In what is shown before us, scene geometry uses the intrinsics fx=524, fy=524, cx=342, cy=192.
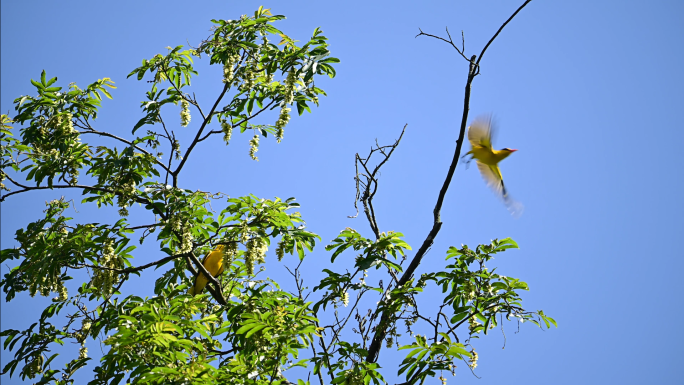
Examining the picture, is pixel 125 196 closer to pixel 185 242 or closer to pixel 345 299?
pixel 185 242

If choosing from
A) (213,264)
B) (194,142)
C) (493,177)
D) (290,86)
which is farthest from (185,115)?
(493,177)

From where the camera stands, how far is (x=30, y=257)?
3488mm

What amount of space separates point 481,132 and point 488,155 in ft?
0.74

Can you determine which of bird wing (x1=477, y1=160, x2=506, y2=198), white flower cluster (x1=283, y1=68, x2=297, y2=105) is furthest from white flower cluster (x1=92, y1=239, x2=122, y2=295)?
bird wing (x1=477, y1=160, x2=506, y2=198)

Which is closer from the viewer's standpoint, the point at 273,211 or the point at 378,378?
the point at 378,378

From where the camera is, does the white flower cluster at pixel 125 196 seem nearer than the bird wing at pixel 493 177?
Yes

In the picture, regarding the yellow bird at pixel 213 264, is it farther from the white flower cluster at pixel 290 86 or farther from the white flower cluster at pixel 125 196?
the white flower cluster at pixel 290 86

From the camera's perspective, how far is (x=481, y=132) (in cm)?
354

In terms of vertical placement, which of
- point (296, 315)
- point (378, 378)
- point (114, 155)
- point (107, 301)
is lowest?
point (378, 378)

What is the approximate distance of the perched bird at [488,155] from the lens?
139 inches

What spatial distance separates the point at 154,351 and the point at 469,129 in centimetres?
237

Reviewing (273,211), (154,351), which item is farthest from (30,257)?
(273,211)

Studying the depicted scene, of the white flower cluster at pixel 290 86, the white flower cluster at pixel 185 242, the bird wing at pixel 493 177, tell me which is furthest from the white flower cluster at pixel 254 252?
the bird wing at pixel 493 177

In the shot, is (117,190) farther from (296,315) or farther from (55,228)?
(296,315)
